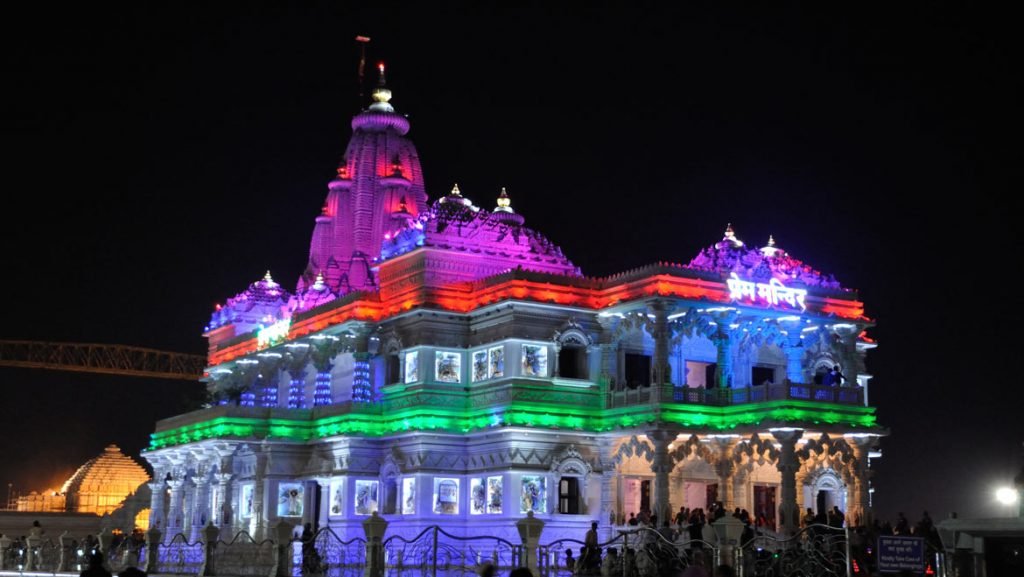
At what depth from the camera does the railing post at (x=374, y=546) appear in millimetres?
34844

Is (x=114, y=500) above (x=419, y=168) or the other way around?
the other way around

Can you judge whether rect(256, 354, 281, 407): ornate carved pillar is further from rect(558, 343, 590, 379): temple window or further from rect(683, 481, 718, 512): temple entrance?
rect(683, 481, 718, 512): temple entrance

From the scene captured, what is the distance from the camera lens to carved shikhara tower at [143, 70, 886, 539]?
47094 millimetres

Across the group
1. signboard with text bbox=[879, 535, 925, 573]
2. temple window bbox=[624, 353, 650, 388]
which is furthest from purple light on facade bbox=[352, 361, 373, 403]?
signboard with text bbox=[879, 535, 925, 573]

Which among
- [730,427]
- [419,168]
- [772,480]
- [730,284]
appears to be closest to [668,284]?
[730,284]

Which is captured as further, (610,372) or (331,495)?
(331,495)

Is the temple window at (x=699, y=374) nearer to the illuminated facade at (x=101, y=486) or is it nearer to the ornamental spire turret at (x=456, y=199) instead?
the ornamental spire turret at (x=456, y=199)

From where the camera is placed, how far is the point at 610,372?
4984 cm

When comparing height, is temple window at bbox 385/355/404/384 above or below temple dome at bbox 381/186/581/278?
below

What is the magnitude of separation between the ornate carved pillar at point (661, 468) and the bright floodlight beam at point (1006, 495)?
1142 cm

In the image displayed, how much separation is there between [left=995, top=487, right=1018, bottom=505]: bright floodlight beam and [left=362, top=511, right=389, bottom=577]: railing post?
22.2 m

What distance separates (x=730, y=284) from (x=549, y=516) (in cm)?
1046

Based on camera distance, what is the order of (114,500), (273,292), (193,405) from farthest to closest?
(114,500) → (273,292) → (193,405)

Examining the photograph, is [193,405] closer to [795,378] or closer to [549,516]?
[549,516]
